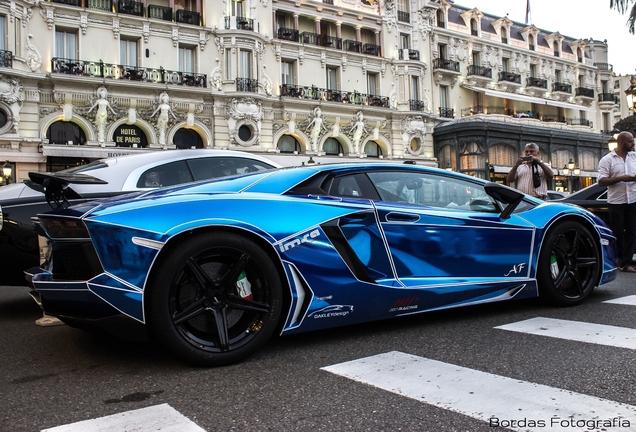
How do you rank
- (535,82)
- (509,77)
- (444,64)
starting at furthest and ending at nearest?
(535,82) < (509,77) < (444,64)

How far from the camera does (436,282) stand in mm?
3553

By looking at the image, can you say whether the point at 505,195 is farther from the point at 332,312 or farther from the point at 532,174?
the point at 532,174

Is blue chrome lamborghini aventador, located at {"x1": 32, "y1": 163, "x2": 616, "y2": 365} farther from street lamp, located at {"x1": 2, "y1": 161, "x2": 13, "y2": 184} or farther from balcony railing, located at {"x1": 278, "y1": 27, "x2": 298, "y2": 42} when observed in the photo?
balcony railing, located at {"x1": 278, "y1": 27, "x2": 298, "y2": 42}

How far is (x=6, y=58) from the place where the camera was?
21234 mm

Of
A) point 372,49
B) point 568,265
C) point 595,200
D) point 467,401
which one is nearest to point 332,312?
point 467,401

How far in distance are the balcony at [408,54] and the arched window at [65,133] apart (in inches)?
Result: 773

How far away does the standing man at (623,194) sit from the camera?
660 centimetres

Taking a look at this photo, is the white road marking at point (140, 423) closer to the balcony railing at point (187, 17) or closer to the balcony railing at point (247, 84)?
the balcony railing at point (247, 84)

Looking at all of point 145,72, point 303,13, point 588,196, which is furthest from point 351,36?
point 588,196

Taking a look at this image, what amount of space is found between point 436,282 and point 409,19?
112 feet

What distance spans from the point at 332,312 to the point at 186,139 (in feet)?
80.2

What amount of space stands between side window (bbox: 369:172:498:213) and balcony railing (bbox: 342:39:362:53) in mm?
28993

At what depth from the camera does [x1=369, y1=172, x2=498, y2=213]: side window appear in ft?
12.0

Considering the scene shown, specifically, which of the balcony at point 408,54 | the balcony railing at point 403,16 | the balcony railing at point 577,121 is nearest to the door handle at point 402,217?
the balcony at point 408,54
